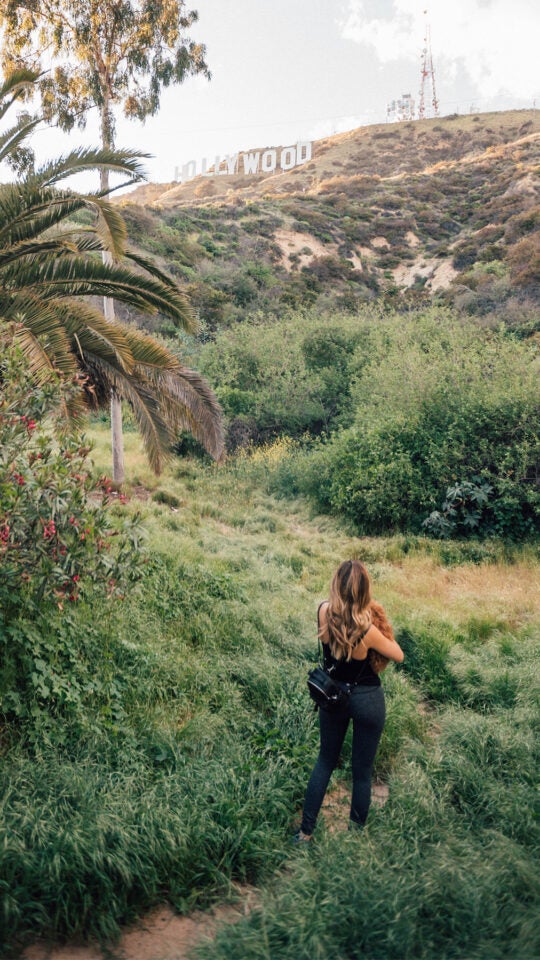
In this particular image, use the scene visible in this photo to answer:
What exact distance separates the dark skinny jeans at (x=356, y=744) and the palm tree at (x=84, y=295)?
409 centimetres

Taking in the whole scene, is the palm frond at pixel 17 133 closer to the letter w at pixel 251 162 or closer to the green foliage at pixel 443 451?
the green foliage at pixel 443 451

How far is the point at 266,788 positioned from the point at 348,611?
139cm

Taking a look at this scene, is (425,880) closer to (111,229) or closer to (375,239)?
(111,229)

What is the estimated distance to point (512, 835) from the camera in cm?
407

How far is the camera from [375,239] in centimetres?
4028

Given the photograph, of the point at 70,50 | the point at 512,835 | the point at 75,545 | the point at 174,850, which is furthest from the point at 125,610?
the point at 70,50

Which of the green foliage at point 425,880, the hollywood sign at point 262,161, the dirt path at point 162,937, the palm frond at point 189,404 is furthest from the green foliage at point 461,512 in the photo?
A: the hollywood sign at point 262,161

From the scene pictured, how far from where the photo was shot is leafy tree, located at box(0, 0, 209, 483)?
14.9 metres

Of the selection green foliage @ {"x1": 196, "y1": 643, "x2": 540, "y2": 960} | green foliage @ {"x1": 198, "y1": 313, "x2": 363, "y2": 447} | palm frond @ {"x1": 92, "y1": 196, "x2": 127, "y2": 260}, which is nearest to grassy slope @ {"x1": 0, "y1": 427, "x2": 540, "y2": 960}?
green foliage @ {"x1": 196, "y1": 643, "x2": 540, "y2": 960}

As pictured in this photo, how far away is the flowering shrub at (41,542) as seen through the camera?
4266 mm

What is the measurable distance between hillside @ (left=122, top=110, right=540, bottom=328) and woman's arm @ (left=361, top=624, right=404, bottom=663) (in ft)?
70.0

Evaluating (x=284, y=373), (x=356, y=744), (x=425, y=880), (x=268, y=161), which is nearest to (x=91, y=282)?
(x=356, y=744)

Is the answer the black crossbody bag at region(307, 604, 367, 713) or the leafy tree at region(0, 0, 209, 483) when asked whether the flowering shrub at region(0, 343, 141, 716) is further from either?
the leafy tree at region(0, 0, 209, 483)

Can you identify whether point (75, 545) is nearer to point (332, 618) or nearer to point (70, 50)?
point (332, 618)
